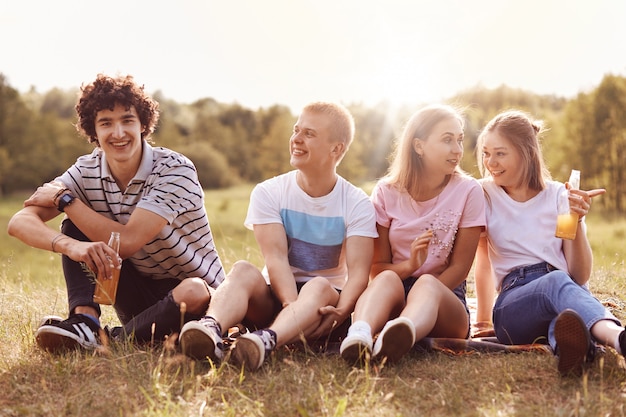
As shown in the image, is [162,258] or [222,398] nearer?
[222,398]

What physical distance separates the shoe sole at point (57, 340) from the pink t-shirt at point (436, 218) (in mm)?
1715

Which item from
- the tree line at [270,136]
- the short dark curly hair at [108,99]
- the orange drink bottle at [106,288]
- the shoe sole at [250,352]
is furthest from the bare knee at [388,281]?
the tree line at [270,136]

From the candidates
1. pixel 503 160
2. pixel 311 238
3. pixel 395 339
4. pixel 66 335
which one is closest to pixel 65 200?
pixel 66 335

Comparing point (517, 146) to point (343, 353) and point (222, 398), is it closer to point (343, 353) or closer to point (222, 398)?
point (343, 353)

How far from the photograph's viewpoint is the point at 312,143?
3.79 metres

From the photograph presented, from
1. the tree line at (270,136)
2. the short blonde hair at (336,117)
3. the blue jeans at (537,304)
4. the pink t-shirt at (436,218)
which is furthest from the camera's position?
the tree line at (270,136)

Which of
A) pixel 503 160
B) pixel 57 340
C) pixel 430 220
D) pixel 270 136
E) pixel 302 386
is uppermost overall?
pixel 270 136

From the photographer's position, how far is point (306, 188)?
3877 millimetres

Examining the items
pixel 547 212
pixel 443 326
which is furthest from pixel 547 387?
pixel 547 212

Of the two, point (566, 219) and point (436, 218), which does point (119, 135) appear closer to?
point (436, 218)

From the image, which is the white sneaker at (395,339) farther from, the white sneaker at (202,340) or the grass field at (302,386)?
the white sneaker at (202,340)

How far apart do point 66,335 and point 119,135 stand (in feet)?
3.63

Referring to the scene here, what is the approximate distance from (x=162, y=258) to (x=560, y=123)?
21.0m

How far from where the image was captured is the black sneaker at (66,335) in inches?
133
